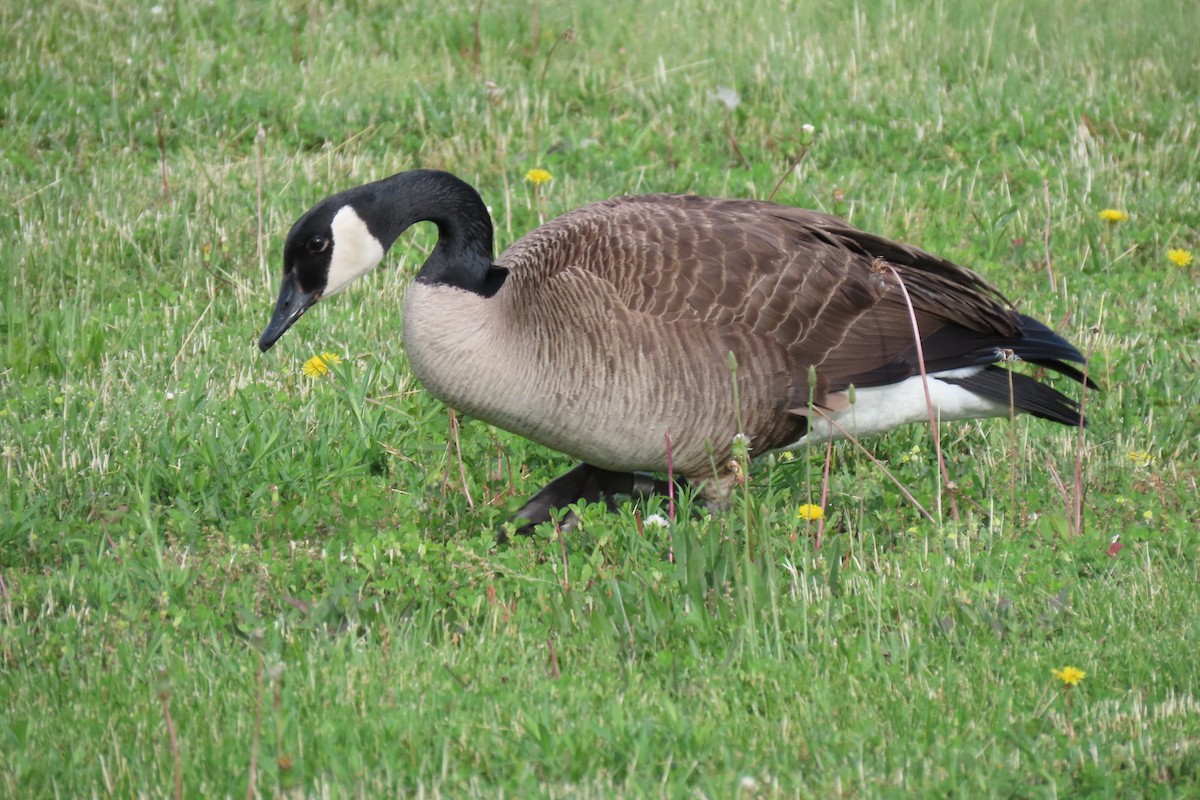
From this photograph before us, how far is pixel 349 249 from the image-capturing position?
459cm

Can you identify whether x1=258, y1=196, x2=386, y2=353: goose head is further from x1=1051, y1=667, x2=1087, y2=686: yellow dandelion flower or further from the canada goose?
x1=1051, y1=667, x2=1087, y2=686: yellow dandelion flower

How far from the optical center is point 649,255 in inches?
178

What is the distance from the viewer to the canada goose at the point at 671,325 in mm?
4414

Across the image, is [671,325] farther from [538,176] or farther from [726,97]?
[726,97]

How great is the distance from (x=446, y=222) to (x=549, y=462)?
1.16 meters

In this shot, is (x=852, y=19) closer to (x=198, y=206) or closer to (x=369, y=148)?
(x=369, y=148)

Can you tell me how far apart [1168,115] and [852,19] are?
2138mm

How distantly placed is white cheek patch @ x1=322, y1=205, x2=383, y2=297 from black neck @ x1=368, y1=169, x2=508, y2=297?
1.9 inches

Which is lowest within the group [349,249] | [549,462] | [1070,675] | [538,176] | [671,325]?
[549,462]

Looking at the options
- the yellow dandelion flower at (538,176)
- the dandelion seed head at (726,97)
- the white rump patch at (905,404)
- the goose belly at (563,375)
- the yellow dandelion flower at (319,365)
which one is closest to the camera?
the goose belly at (563,375)

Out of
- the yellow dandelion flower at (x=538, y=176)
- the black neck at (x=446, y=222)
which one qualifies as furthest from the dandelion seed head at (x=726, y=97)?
the black neck at (x=446, y=222)

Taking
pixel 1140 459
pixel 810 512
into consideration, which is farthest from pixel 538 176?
pixel 1140 459

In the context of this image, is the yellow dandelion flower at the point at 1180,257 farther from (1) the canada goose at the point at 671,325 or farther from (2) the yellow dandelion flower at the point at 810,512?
(2) the yellow dandelion flower at the point at 810,512

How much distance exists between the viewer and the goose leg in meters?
4.73
